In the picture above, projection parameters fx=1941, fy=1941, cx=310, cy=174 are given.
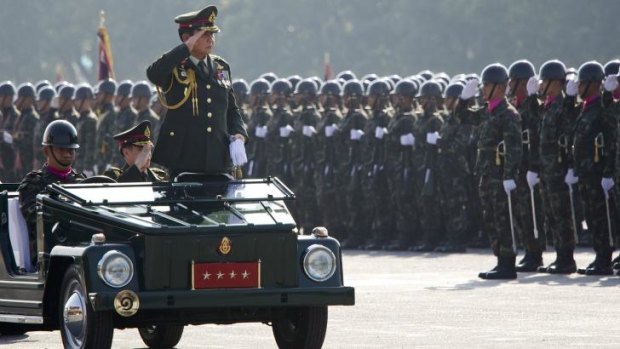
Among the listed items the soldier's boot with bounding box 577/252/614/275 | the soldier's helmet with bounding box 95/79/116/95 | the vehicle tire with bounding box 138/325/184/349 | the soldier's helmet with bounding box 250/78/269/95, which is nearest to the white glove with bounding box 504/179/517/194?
the soldier's boot with bounding box 577/252/614/275

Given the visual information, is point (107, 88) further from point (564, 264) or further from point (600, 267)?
point (600, 267)

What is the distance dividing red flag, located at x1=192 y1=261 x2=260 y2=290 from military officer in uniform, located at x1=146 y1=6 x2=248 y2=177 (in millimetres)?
1521

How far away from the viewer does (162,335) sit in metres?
12.7

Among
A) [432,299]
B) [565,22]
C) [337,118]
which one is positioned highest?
[565,22]

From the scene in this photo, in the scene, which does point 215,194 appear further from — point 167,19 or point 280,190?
point 167,19

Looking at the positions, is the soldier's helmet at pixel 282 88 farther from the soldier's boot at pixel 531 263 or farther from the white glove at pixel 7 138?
the soldier's boot at pixel 531 263

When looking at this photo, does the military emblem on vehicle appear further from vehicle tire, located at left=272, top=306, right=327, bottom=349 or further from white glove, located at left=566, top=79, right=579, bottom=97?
white glove, located at left=566, top=79, right=579, bottom=97

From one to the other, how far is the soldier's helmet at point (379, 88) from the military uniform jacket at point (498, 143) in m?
5.82

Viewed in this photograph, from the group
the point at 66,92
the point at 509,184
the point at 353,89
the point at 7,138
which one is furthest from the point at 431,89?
the point at 7,138

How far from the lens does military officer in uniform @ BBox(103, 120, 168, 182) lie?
12.7 metres

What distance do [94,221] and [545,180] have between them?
343 inches

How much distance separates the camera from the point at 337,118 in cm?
2541

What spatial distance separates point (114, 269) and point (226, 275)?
642mm

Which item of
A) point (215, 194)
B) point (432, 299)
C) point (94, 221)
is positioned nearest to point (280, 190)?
point (215, 194)
